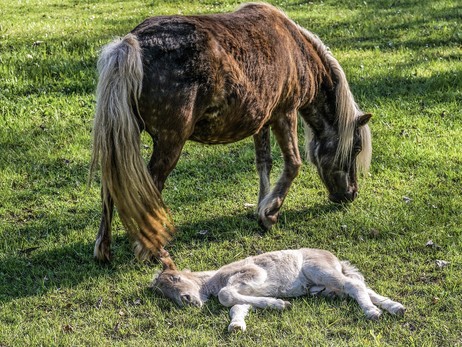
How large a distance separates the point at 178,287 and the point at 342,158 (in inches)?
105

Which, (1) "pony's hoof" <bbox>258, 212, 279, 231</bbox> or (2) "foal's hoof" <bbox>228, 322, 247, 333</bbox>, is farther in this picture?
(1) "pony's hoof" <bbox>258, 212, 279, 231</bbox>

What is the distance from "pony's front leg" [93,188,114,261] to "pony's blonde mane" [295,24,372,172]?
2.55m

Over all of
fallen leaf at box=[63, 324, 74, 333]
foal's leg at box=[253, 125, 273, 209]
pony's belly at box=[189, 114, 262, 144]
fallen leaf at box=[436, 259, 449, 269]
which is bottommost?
fallen leaf at box=[436, 259, 449, 269]

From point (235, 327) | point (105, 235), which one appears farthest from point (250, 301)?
point (105, 235)

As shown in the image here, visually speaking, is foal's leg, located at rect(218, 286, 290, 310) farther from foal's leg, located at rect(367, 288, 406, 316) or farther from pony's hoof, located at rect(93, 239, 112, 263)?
pony's hoof, located at rect(93, 239, 112, 263)

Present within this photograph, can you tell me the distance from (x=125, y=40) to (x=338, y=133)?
2.75 m

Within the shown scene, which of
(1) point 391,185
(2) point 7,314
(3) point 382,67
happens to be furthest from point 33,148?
(3) point 382,67

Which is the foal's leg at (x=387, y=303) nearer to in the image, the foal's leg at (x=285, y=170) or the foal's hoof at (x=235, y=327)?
the foal's hoof at (x=235, y=327)

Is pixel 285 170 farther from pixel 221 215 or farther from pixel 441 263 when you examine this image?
pixel 441 263

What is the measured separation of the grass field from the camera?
5043 mm

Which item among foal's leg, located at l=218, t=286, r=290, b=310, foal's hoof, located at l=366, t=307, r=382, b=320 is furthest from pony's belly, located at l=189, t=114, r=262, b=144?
foal's hoof, located at l=366, t=307, r=382, b=320

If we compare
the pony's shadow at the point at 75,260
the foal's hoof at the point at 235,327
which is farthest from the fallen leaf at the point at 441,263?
the foal's hoof at the point at 235,327

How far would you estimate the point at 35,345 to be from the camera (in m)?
4.83

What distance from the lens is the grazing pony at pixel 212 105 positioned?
523 centimetres
